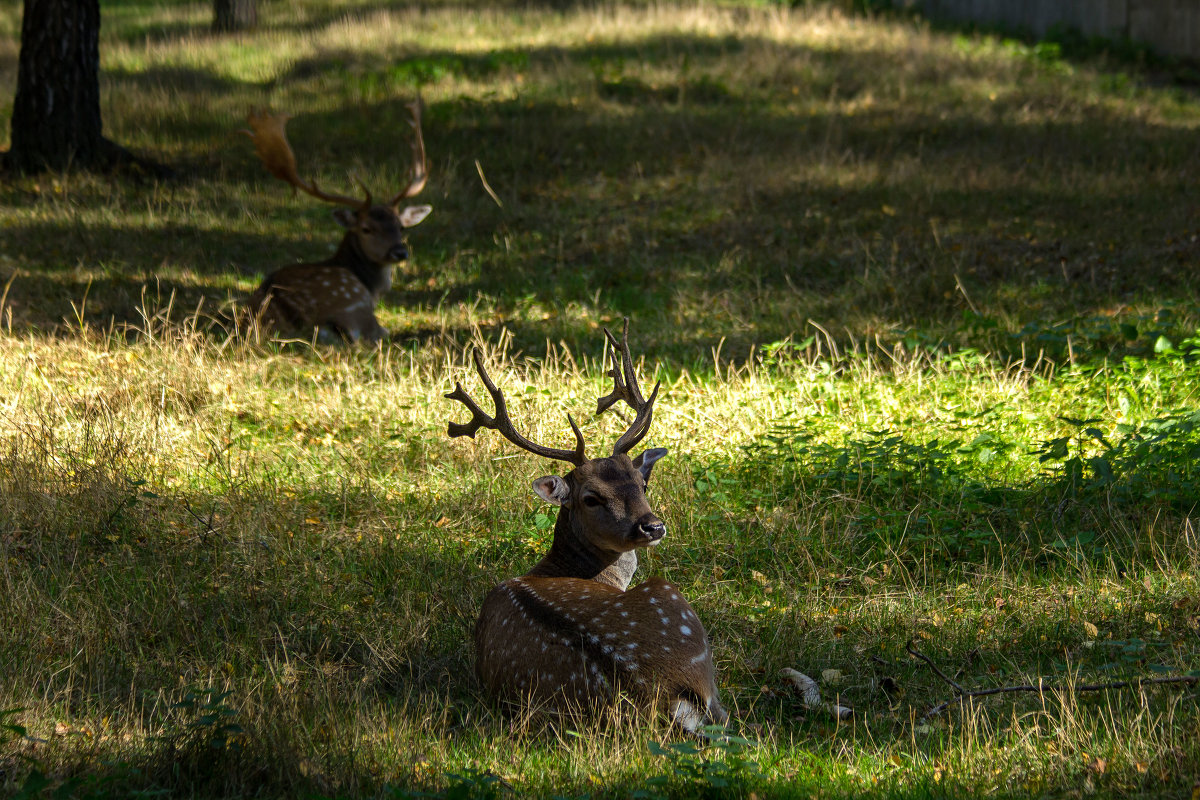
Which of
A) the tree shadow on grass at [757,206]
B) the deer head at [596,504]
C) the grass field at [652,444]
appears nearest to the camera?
the grass field at [652,444]

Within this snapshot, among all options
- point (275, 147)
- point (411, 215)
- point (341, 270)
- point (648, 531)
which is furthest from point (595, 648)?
point (275, 147)

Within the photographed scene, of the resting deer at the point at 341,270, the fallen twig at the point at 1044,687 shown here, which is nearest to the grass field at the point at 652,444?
the fallen twig at the point at 1044,687

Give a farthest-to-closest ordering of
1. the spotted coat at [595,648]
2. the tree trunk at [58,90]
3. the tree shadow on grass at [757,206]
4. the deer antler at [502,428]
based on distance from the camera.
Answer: the tree trunk at [58,90], the tree shadow on grass at [757,206], the deer antler at [502,428], the spotted coat at [595,648]

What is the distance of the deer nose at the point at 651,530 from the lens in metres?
4.64

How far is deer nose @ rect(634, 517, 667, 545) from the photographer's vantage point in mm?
4645

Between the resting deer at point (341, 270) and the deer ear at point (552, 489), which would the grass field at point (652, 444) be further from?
the deer ear at point (552, 489)

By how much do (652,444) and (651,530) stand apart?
6.56ft

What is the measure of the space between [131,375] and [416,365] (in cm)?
191

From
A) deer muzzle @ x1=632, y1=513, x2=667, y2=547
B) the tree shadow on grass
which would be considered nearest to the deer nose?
deer muzzle @ x1=632, y1=513, x2=667, y2=547

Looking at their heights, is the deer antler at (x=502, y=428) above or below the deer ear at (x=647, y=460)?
above

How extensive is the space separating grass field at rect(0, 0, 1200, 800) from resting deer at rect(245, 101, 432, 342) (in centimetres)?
31

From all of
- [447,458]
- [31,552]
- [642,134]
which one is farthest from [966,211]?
[31,552]

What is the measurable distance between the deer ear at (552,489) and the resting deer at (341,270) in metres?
4.58

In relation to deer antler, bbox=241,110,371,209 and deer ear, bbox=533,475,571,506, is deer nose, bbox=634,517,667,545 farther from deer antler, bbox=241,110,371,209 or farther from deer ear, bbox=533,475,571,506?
deer antler, bbox=241,110,371,209
